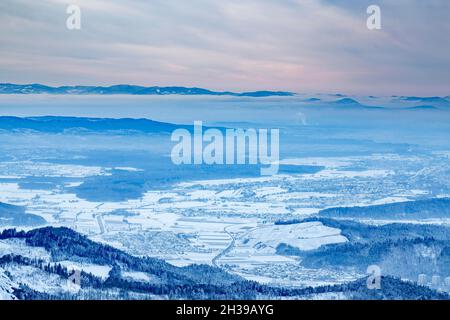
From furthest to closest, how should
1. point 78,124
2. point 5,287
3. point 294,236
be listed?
point 78,124 → point 294,236 → point 5,287

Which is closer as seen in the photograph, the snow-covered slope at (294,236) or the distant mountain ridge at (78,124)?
the snow-covered slope at (294,236)

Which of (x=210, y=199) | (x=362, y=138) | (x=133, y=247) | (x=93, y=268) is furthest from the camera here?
(x=362, y=138)

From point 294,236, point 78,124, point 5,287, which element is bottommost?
point 294,236

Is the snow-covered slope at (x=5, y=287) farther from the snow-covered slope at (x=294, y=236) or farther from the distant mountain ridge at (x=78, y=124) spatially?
the distant mountain ridge at (x=78, y=124)

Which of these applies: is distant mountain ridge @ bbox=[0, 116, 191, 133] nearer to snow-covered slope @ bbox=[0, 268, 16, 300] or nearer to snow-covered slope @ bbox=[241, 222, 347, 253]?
snow-covered slope @ bbox=[241, 222, 347, 253]

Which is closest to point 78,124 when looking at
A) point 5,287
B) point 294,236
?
point 294,236

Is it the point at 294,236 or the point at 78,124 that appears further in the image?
the point at 78,124

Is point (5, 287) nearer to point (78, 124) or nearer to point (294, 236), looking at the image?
point (294, 236)

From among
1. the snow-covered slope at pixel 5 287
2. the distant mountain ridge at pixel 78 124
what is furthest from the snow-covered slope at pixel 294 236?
the snow-covered slope at pixel 5 287
